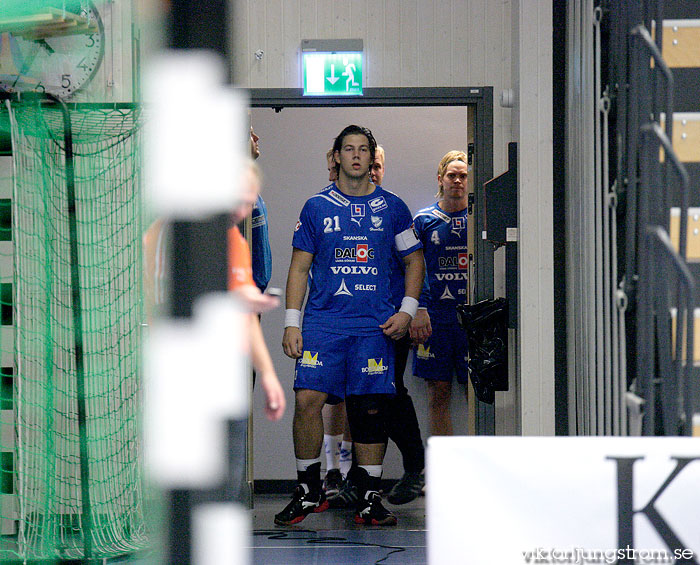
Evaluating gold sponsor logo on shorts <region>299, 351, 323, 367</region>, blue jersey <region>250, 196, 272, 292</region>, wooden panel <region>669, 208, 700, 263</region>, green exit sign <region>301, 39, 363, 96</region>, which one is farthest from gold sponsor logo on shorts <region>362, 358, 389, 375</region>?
wooden panel <region>669, 208, 700, 263</region>

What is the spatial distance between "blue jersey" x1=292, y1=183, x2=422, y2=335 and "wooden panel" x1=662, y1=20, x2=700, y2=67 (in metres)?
1.94

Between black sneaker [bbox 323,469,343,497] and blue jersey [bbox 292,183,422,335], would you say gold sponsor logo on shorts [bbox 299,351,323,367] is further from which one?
black sneaker [bbox 323,469,343,497]

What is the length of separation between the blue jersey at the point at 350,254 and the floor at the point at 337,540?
39.8 inches

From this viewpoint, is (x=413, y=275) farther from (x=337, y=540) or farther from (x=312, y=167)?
(x=312, y=167)

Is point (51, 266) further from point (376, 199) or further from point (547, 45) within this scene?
point (547, 45)

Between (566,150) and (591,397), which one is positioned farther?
(566,150)

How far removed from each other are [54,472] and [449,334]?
2.45m

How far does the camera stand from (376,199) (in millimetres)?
4707

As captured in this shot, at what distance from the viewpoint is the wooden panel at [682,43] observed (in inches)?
118

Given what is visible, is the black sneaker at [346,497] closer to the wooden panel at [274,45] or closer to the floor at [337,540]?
the floor at [337,540]

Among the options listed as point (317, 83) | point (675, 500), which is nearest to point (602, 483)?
point (675, 500)

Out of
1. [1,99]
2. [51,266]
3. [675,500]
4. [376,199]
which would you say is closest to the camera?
[675,500]

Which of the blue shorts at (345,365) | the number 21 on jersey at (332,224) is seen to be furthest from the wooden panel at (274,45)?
the blue shorts at (345,365)

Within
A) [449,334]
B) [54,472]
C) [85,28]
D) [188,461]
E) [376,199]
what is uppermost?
[85,28]
